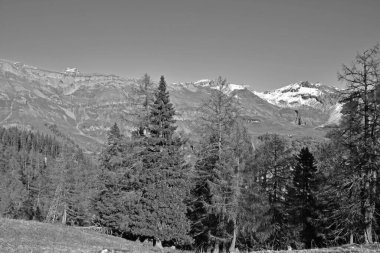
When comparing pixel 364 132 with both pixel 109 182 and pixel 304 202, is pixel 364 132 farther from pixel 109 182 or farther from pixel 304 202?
pixel 109 182

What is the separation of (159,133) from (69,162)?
3085cm

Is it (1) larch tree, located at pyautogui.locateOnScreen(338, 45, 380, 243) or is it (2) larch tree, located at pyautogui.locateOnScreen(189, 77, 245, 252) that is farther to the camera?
(2) larch tree, located at pyautogui.locateOnScreen(189, 77, 245, 252)

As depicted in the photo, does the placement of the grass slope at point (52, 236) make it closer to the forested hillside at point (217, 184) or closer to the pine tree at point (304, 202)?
the forested hillside at point (217, 184)

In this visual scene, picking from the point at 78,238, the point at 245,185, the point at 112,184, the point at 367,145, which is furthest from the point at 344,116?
the point at 112,184

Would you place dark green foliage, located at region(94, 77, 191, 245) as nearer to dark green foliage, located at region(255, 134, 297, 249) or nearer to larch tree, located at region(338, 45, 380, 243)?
dark green foliage, located at region(255, 134, 297, 249)

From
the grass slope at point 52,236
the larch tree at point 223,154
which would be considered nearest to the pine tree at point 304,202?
the larch tree at point 223,154

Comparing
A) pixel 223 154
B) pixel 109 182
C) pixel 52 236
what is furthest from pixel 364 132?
pixel 109 182

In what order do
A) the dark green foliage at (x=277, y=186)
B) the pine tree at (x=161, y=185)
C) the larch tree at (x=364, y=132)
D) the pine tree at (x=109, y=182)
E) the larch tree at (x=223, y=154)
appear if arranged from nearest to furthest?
the larch tree at (x=364, y=132) → the larch tree at (x=223, y=154) → the pine tree at (x=161, y=185) → the dark green foliage at (x=277, y=186) → the pine tree at (x=109, y=182)

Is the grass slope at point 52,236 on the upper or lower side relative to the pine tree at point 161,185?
lower

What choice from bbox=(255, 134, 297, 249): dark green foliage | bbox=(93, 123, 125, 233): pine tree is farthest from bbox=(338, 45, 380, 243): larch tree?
bbox=(93, 123, 125, 233): pine tree

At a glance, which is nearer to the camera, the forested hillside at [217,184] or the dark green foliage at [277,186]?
the forested hillside at [217,184]

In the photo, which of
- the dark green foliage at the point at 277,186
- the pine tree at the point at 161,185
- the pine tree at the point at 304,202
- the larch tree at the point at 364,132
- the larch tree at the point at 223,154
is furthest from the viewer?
the pine tree at the point at 304,202

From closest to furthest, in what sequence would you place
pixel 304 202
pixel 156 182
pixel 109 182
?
pixel 156 182 < pixel 304 202 < pixel 109 182

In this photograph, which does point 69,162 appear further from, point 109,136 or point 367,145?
point 367,145
